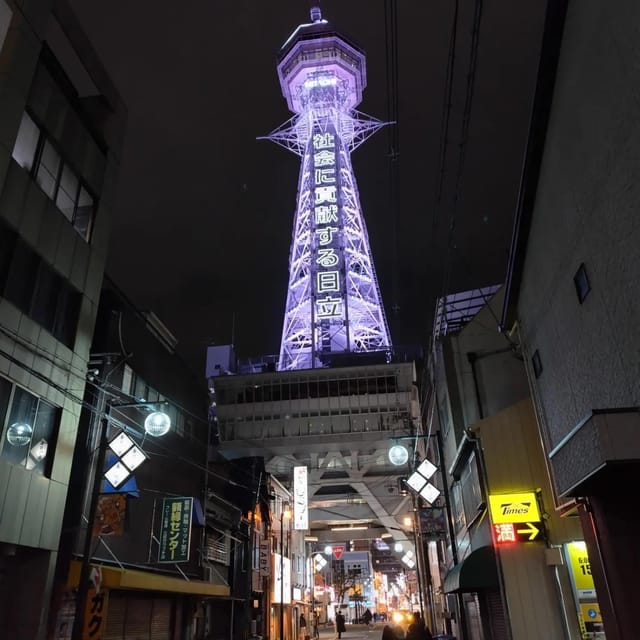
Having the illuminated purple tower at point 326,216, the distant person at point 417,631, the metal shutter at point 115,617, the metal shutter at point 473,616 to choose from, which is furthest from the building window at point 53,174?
the illuminated purple tower at point 326,216

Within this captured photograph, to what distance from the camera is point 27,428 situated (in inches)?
539

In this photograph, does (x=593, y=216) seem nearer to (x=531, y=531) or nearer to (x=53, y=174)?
(x=531, y=531)

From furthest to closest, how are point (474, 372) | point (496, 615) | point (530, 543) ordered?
point (474, 372), point (496, 615), point (530, 543)

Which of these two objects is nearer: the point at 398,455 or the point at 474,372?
the point at 474,372

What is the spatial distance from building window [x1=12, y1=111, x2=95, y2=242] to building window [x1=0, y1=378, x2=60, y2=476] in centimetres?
589

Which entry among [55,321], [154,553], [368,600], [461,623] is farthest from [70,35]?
[368,600]

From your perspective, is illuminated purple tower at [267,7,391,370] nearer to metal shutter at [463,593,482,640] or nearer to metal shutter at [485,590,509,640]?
metal shutter at [463,593,482,640]

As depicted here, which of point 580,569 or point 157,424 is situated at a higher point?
point 157,424

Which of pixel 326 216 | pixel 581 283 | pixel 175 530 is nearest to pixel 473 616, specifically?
pixel 175 530

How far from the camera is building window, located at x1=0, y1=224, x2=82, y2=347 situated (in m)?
13.5

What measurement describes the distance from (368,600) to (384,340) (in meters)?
48.9

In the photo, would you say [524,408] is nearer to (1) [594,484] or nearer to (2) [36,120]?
(1) [594,484]

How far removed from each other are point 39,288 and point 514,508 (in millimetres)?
14147

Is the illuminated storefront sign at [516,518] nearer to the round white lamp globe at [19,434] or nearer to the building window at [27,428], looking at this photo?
the building window at [27,428]
